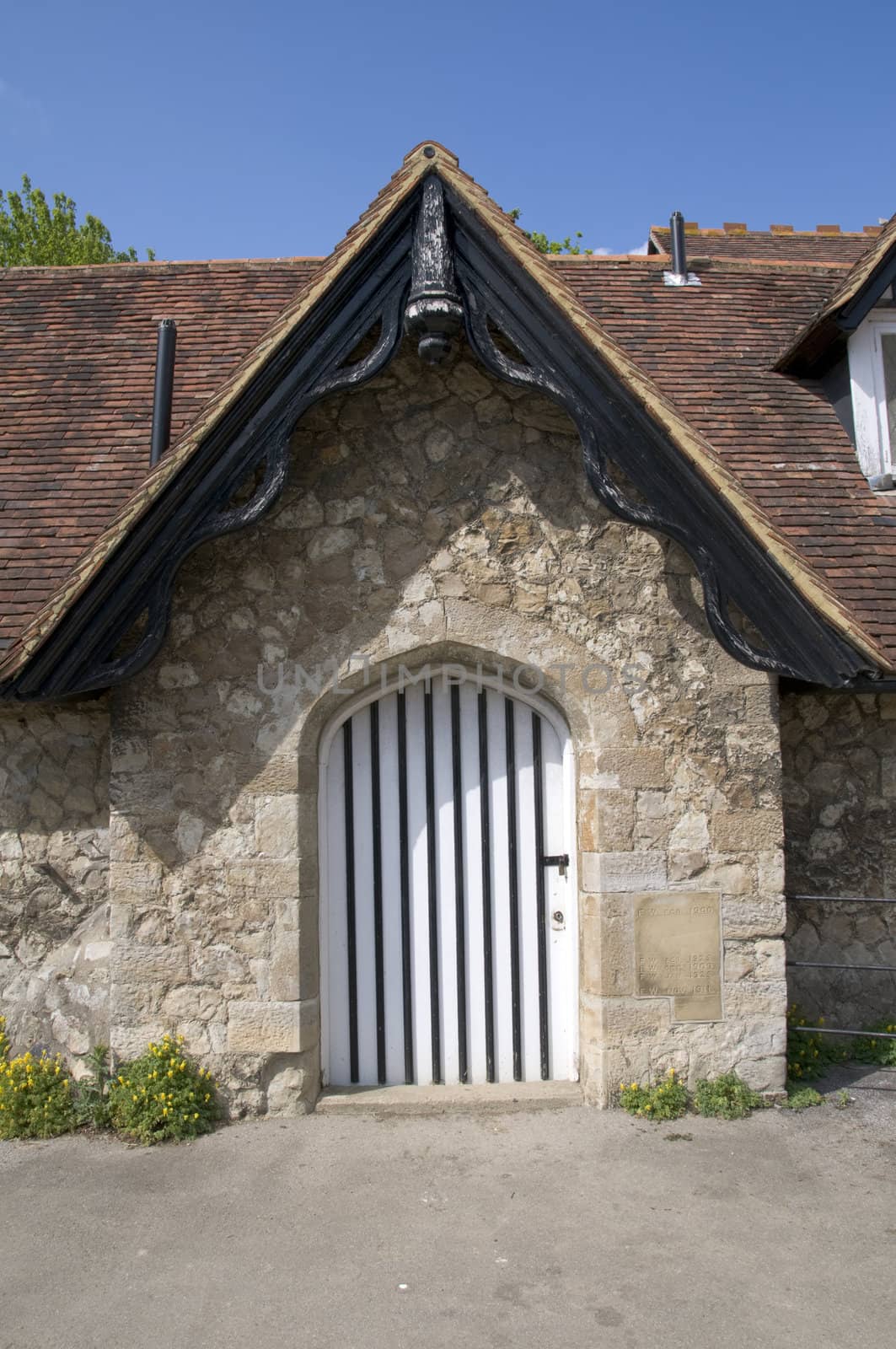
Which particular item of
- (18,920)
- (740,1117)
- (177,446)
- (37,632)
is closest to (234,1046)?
(18,920)

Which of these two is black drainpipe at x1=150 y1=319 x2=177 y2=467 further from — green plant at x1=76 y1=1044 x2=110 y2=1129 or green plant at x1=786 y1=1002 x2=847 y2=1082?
green plant at x1=786 y1=1002 x2=847 y2=1082

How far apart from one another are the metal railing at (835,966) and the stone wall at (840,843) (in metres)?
0.03

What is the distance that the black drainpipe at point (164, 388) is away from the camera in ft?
17.8

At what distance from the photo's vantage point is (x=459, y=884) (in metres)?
5.10

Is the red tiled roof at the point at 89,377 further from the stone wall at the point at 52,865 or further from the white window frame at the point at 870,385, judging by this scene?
the white window frame at the point at 870,385

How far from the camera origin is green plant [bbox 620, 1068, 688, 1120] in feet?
15.1

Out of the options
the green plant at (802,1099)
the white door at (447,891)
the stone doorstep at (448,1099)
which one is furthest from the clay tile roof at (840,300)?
the stone doorstep at (448,1099)

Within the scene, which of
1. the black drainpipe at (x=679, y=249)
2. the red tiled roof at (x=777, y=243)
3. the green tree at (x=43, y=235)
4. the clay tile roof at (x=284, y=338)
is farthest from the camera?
the green tree at (x=43, y=235)

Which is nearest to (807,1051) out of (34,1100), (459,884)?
(459,884)

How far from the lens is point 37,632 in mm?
4184

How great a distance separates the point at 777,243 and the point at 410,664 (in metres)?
8.12

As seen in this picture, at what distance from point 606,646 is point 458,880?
1475 mm

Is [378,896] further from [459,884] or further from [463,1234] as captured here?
[463,1234]

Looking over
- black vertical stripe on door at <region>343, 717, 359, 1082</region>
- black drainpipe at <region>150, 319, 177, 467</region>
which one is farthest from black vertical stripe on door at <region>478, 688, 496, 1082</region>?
black drainpipe at <region>150, 319, 177, 467</region>
